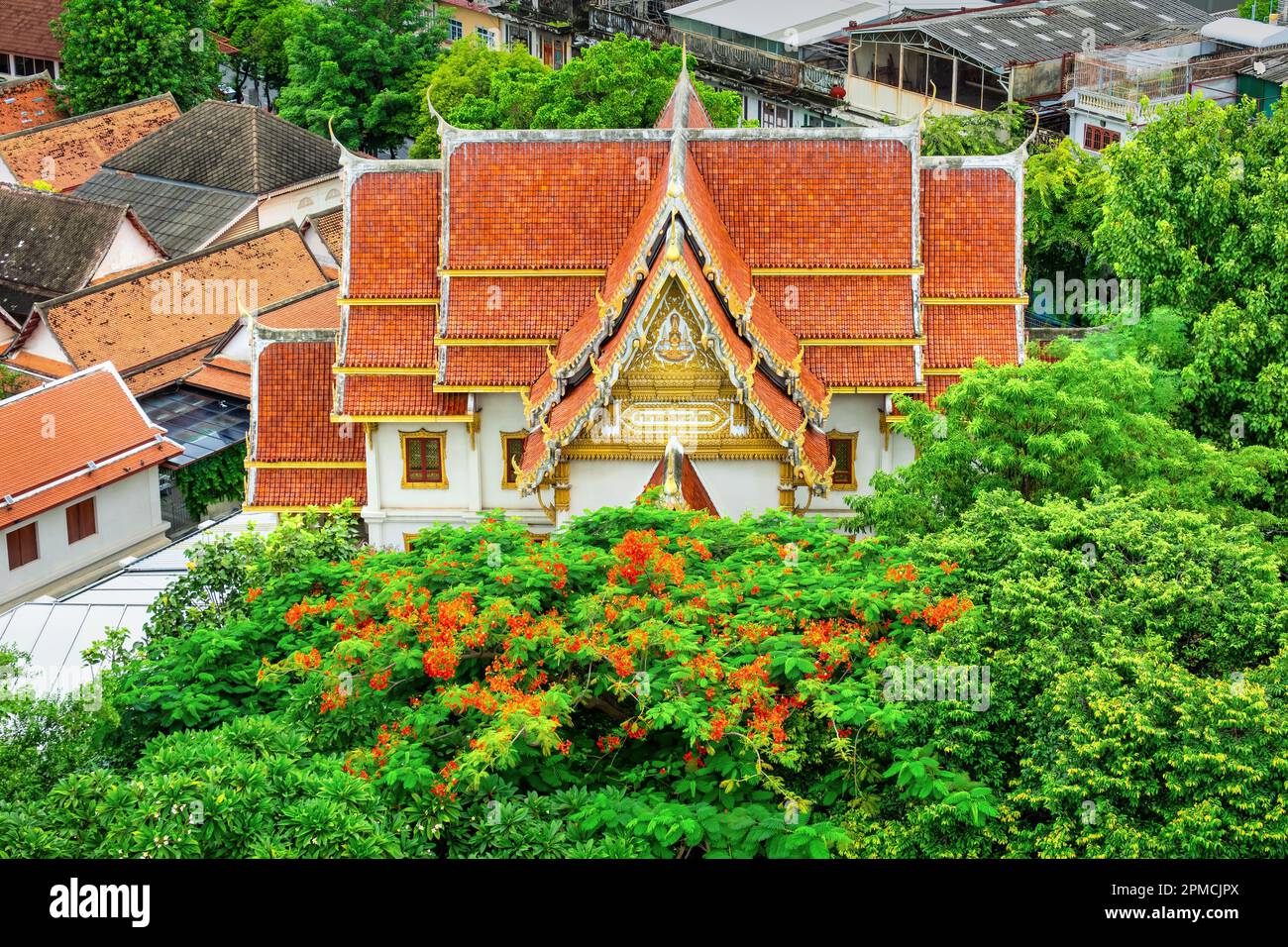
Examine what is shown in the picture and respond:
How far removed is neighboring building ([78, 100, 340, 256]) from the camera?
A: 86062 millimetres

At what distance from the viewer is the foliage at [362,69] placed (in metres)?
93.3

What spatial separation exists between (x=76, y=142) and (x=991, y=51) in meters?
44.7

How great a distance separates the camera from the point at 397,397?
46156 mm

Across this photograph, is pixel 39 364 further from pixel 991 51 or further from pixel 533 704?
pixel 533 704

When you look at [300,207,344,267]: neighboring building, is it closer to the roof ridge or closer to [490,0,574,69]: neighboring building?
the roof ridge

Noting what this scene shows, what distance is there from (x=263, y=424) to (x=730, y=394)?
1242 cm

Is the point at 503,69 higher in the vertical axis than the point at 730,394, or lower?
higher

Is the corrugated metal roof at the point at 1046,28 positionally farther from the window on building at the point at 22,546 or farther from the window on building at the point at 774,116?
the window on building at the point at 22,546

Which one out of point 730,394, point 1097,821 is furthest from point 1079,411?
point 1097,821

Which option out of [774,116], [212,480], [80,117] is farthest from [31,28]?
[212,480]

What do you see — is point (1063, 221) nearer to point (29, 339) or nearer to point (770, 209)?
point (770, 209)

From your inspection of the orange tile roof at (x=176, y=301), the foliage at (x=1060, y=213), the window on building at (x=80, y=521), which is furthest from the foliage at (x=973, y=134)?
the window on building at (x=80, y=521)

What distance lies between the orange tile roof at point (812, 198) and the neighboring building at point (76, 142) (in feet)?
177

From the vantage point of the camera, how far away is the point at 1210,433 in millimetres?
47875
